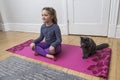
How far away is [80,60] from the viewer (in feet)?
4.14

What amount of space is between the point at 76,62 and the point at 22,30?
1.75 meters

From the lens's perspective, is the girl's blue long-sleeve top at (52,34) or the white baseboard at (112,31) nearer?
the girl's blue long-sleeve top at (52,34)

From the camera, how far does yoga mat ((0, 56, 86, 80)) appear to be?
3.35 ft

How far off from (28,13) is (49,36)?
4.11 feet

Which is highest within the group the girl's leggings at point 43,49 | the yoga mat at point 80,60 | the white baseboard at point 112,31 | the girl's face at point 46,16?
the girl's face at point 46,16

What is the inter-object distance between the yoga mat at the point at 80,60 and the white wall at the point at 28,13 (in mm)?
761

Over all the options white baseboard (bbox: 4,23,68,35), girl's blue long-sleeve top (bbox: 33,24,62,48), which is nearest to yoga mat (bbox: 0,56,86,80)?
girl's blue long-sleeve top (bbox: 33,24,62,48)

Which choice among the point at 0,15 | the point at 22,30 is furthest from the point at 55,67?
the point at 0,15

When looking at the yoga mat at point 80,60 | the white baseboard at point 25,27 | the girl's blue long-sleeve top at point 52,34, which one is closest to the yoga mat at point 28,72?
the yoga mat at point 80,60

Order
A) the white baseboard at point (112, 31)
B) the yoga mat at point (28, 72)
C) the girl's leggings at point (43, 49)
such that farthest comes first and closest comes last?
the white baseboard at point (112, 31)
the girl's leggings at point (43, 49)
the yoga mat at point (28, 72)

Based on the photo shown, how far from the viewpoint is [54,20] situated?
142 centimetres

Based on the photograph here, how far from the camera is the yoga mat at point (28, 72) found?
1022 millimetres

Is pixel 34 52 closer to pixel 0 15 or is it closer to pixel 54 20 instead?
pixel 54 20

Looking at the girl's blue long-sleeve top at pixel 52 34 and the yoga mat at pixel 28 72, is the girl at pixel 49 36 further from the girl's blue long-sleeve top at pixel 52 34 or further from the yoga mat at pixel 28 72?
the yoga mat at pixel 28 72
